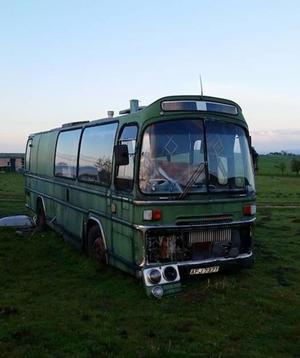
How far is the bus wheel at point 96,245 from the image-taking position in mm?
9547

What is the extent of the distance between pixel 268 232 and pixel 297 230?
1095mm

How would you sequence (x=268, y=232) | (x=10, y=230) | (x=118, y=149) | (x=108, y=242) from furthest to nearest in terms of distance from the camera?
(x=268, y=232)
(x=10, y=230)
(x=108, y=242)
(x=118, y=149)

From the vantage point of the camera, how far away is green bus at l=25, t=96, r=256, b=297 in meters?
7.80

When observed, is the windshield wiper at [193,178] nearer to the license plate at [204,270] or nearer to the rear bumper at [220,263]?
the rear bumper at [220,263]

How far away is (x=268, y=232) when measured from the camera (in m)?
15.1

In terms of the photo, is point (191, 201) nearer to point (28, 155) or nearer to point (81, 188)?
point (81, 188)

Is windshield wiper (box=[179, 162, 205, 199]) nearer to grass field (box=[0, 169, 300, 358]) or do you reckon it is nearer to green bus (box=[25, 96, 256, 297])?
green bus (box=[25, 96, 256, 297])

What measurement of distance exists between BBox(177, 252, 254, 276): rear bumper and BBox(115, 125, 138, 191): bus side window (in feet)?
5.04

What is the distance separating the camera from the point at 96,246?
9.82 meters

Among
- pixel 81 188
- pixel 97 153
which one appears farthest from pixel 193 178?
pixel 81 188

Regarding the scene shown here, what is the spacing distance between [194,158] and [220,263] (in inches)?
71.5

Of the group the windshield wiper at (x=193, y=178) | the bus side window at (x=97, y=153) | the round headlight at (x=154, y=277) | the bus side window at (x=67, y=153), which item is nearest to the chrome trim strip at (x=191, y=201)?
the windshield wiper at (x=193, y=178)

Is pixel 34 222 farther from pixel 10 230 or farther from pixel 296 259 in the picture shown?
pixel 296 259

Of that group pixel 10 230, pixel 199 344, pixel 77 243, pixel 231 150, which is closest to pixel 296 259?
pixel 231 150
